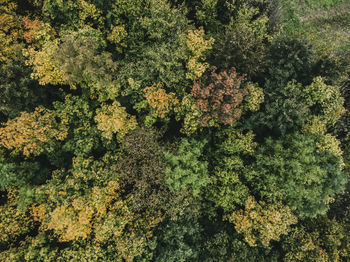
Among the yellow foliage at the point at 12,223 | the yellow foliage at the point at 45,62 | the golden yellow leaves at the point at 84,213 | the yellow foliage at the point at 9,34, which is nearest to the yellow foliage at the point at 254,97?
the golden yellow leaves at the point at 84,213

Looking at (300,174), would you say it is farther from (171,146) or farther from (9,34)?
(9,34)

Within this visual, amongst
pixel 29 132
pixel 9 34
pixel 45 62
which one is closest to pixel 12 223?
pixel 29 132

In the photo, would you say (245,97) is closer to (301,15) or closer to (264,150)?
(264,150)

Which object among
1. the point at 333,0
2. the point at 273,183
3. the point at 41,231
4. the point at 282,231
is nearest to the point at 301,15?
the point at 333,0

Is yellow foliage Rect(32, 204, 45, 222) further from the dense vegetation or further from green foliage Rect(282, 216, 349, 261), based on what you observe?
green foliage Rect(282, 216, 349, 261)

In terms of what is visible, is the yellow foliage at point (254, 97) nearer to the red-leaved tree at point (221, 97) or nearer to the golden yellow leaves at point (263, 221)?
the red-leaved tree at point (221, 97)

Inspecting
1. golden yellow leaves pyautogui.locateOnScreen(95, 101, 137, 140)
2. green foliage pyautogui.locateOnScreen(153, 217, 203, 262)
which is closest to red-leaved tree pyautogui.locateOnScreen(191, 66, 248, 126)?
golden yellow leaves pyautogui.locateOnScreen(95, 101, 137, 140)
